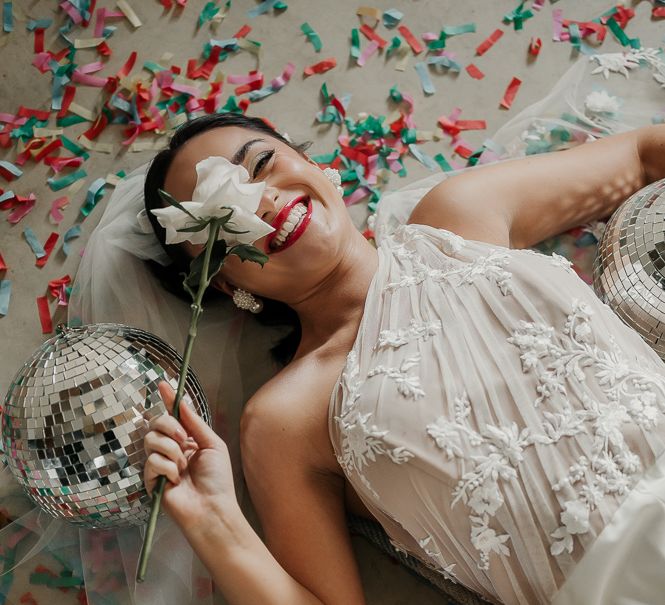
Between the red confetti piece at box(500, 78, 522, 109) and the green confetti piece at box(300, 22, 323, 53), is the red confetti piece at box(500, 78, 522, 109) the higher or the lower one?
the lower one

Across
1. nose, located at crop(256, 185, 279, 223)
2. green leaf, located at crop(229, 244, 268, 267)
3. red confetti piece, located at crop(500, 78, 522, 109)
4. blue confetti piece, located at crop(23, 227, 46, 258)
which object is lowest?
blue confetti piece, located at crop(23, 227, 46, 258)

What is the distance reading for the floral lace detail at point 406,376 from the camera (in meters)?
1.78

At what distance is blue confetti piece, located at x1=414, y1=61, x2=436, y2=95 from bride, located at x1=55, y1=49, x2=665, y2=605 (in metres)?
0.43

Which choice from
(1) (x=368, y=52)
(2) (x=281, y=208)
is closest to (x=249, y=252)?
(2) (x=281, y=208)

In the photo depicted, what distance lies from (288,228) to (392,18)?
119cm

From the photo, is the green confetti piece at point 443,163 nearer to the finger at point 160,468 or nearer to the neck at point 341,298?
the neck at point 341,298

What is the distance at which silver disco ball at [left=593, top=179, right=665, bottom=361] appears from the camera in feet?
6.64

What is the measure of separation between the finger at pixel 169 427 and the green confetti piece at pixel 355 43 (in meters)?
1.65

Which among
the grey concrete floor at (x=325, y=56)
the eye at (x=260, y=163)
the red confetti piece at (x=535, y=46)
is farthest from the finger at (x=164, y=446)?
the red confetti piece at (x=535, y=46)

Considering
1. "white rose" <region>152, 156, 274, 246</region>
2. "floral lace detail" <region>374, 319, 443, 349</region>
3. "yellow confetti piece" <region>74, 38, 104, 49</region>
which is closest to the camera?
"white rose" <region>152, 156, 274, 246</region>

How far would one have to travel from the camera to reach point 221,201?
1.33m

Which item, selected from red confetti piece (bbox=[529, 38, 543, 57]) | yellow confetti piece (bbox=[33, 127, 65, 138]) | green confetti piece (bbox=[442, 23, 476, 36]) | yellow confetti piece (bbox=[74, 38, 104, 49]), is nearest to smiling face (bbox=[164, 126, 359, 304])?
yellow confetti piece (bbox=[33, 127, 65, 138])

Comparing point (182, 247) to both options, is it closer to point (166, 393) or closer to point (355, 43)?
point (166, 393)

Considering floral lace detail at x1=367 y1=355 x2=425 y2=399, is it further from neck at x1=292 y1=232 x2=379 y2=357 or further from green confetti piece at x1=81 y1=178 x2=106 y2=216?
green confetti piece at x1=81 y1=178 x2=106 y2=216
